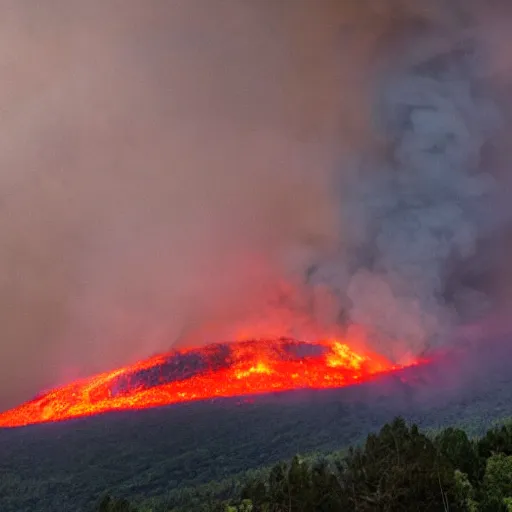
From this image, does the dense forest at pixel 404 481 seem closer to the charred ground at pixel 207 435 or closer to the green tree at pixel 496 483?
the green tree at pixel 496 483

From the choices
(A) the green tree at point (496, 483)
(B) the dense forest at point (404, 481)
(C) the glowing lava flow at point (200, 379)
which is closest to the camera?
(A) the green tree at point (496, 483)

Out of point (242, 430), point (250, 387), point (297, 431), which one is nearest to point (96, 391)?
point (250, 387)

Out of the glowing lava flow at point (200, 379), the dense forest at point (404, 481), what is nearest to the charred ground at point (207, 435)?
the glowing lava flow at point (200, 379)

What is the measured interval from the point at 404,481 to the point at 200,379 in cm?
10554

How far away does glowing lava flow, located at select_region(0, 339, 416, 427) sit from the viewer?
122 m

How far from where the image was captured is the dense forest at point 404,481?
27.0 meters

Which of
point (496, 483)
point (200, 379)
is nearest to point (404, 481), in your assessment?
point (496, 483)

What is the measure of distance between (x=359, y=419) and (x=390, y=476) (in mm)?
73136

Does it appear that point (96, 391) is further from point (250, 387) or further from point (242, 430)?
point (242, 430)

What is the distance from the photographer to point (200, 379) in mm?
129750

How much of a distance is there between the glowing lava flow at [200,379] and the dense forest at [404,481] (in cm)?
8728

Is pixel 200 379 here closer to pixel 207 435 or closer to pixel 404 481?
pixel 207 435

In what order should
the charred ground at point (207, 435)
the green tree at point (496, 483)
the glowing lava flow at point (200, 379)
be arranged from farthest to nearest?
the glowing lava flow at point (200, 379) < the charred ground at point (207, 435) < the green tree at point (496, 483)

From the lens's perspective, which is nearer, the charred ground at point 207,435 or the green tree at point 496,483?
the green tree at point 496,483
